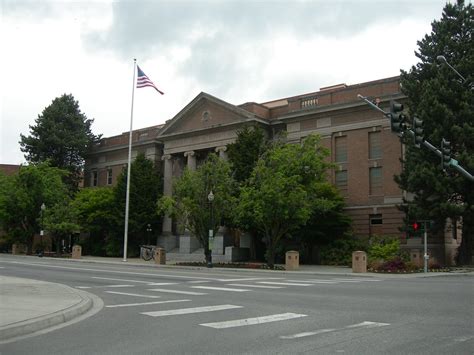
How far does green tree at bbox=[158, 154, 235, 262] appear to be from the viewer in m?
36.6

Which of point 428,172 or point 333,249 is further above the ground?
point 428,172

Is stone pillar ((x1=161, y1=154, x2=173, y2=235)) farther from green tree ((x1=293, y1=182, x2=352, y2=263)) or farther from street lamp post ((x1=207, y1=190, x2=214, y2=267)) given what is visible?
street lamp post ((x1=207, y1=190, x2=214, y2=267))

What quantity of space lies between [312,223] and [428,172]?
10.5 m

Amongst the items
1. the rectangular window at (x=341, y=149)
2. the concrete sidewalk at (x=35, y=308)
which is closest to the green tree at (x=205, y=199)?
the rectangular window at (x=341, y=149)

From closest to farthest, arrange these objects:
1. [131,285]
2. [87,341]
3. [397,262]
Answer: [87,341] < [131,285] < [397,262]

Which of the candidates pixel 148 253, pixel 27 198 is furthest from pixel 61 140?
pixel 148 253

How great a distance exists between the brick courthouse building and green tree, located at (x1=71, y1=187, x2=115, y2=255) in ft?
18.1

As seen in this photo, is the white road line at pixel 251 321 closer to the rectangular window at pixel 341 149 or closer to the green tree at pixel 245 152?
the green tree at pixel 245 152

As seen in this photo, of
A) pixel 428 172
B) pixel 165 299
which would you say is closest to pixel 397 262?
pixel 428 172

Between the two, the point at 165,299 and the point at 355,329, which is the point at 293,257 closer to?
the point at 165,299

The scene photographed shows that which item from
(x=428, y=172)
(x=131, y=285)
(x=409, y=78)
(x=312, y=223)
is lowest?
(x=131, y=285)

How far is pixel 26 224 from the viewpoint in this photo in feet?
179

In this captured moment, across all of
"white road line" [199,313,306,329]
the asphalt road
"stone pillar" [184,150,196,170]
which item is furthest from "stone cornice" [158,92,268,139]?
"white road line" [199,313,306,329]

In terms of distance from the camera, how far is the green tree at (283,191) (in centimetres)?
3241
